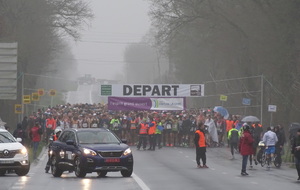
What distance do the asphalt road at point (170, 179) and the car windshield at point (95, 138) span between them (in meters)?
1.03

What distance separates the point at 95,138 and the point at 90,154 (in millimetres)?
1133

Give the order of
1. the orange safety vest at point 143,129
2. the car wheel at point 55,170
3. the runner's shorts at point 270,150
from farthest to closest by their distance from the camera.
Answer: the orange safety vest at point 143,129, the runner's shorts at point 270,150, the car wheel at point 55,170

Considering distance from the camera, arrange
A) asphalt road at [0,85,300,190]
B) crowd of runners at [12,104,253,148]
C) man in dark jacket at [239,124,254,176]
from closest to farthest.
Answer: asphalt road at [0,85,300,190] → man in dark jacket at [239,124,254,176] → crowd of runners at [12,104,253,148]

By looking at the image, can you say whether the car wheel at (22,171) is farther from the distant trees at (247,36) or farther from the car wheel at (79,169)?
the distant trees at (247,36)

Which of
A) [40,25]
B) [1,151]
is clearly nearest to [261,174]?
[1,151]

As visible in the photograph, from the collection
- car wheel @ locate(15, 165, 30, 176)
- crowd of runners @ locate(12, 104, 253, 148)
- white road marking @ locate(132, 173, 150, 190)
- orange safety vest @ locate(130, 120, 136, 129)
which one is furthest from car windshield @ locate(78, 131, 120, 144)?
orange safety vest @ locate(130, 120, 136, 129)

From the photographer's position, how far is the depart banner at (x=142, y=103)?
169 ft

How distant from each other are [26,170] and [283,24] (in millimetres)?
27651

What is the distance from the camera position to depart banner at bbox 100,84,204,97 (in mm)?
52125

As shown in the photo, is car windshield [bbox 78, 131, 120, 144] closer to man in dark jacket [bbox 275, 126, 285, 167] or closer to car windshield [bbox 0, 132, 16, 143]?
car windshield [bbox 0, 132, 16, 143]

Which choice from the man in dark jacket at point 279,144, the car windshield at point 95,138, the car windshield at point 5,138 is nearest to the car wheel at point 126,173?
the car windshield at point 95,138

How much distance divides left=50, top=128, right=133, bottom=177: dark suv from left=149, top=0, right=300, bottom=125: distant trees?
81.4 ft

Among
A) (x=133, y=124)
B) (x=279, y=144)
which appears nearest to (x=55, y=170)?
(x=279, y=144)

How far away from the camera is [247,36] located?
62062mm
